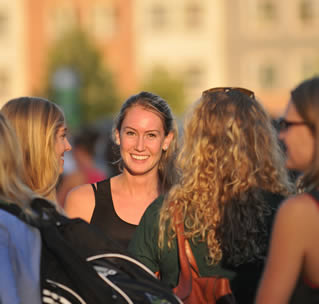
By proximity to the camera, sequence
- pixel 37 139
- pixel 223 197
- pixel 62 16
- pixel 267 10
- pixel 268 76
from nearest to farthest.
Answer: pixel 223 197, pixel 37 139, pixel 268 76, pixel 62 16, pixel 267 10

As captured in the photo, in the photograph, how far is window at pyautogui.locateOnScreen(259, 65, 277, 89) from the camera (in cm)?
→ 4303

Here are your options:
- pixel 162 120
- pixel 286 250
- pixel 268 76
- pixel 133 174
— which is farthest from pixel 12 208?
pixel 268 76

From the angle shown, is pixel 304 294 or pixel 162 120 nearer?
pixel 304 294

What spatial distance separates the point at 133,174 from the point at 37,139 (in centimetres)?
102

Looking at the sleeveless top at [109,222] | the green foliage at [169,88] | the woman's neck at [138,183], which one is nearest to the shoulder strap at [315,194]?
the sleeveless top at [109,222]

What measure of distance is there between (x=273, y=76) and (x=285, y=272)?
41505mm

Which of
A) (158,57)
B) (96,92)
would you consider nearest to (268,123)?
(96,92)

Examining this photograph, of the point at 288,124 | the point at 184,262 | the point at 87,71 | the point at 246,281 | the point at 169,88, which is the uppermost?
the point at 288,124

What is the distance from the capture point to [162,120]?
193 inches

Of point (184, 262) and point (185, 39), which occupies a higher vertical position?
point (185, 39)

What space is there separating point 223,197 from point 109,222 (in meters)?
1.19

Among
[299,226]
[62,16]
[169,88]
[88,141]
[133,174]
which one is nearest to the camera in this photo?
[299,226]

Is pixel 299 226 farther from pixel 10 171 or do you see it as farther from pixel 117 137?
pixel 117 137

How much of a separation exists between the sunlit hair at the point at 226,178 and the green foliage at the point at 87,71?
31642 millimetres
